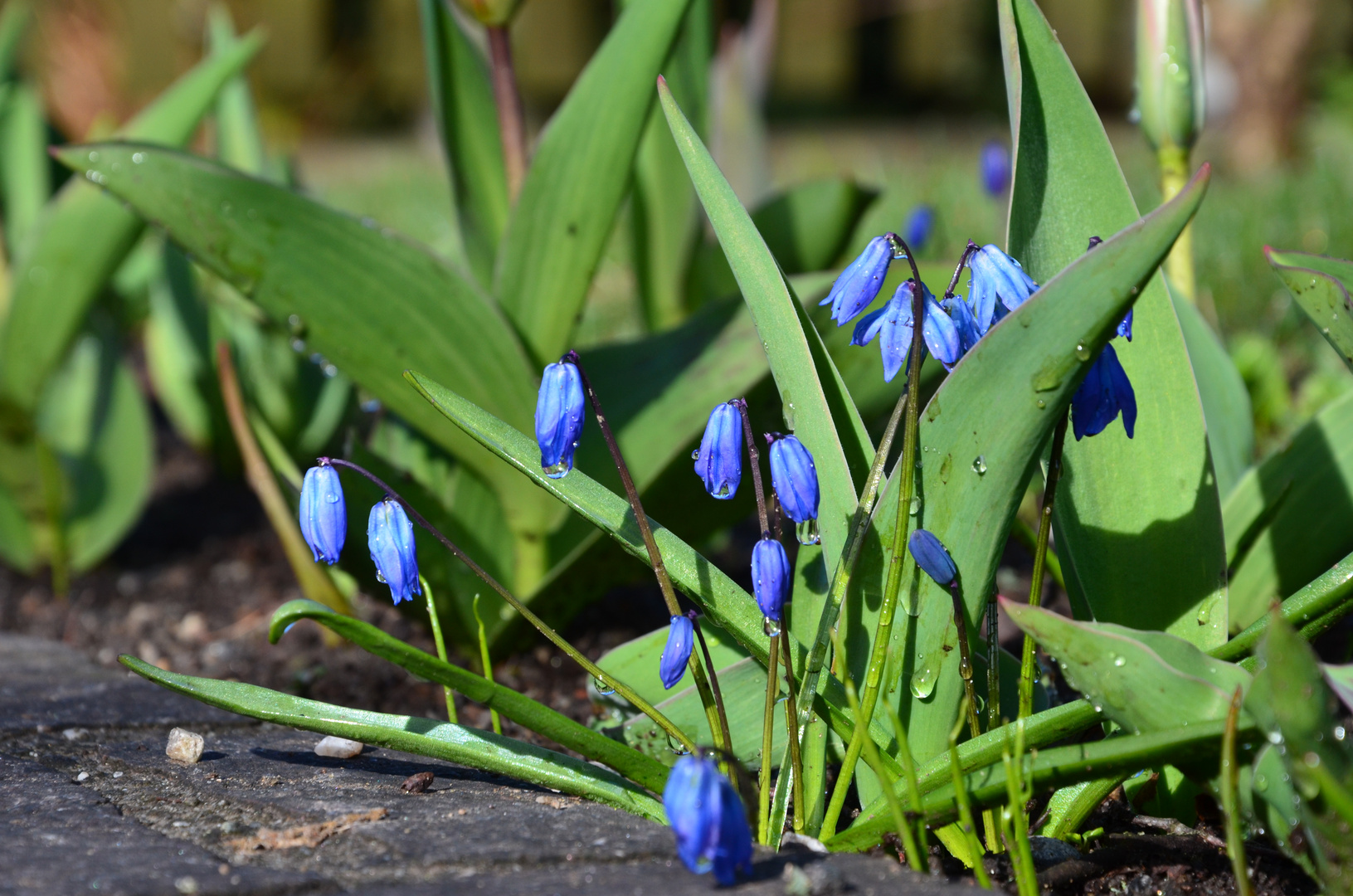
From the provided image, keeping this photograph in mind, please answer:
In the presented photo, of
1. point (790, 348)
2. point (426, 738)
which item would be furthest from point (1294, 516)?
point (426, 738)

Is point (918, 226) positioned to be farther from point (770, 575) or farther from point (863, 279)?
point (770, 575)

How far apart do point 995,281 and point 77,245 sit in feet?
6.17

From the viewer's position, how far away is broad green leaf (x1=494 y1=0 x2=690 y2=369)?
1674 mm

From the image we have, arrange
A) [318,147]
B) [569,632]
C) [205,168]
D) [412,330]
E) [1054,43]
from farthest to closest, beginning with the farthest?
[318,147]
[569,632]
[412,330]
[205,168]
[1054,43]

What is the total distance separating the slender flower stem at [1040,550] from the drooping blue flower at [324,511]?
0.66 m

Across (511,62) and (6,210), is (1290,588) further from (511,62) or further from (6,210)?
(6,210)

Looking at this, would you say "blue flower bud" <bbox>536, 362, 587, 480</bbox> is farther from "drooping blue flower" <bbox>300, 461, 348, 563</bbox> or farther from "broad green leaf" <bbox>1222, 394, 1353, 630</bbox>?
"broad green leaf" <bbox>1222, 394, 1353, 630</bbox>

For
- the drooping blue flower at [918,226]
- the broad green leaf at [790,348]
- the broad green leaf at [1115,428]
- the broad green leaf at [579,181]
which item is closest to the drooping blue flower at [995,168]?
the drooping blue flower at [918,226]

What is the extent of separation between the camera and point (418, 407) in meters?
1.74

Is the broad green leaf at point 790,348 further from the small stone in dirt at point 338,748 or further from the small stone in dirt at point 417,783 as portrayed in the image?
the small stone in dirt at point 338,748

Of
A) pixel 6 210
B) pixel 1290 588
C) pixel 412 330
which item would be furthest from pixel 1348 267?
pixel 6 210

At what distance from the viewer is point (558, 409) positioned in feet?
3.34

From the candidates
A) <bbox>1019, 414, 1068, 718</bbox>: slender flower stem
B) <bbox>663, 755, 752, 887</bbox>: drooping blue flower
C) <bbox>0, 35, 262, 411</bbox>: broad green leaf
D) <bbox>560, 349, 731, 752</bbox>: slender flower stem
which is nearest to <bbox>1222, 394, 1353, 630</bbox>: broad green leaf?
<bbox>1019, 414, 1068, 718</bbox>: slender flower stem

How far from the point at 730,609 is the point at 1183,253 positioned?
108 centimetres
